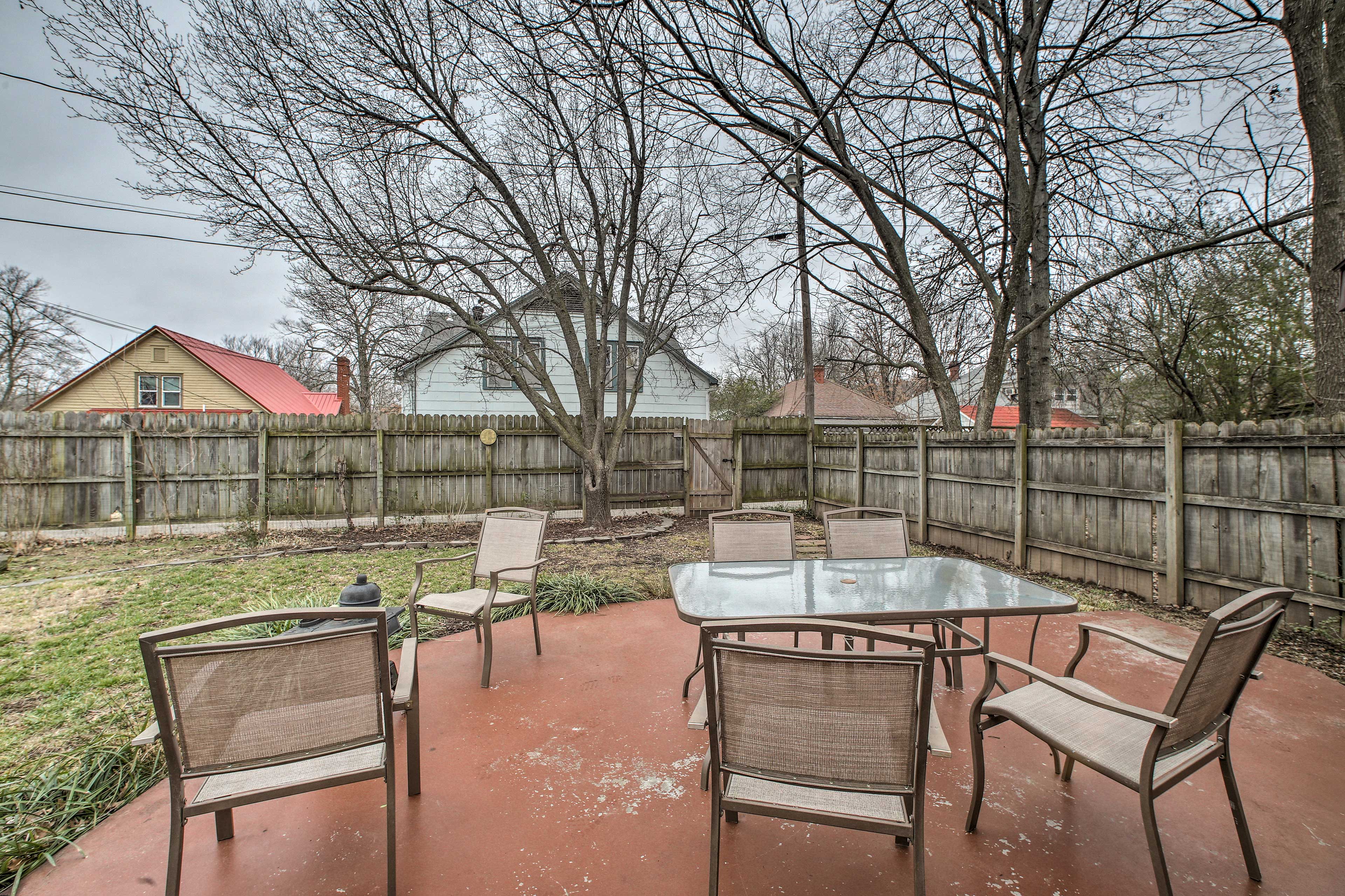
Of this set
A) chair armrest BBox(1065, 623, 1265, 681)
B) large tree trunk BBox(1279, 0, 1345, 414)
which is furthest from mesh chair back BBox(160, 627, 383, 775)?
large tree trunk BBox(1279, 0, 1345, 414)

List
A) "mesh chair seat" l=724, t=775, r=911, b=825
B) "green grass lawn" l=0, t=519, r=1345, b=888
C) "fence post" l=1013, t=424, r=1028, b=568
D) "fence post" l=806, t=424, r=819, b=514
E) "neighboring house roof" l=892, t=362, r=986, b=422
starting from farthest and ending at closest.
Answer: "neighboring house roof" l=892, t=362, r=986, b=422 < "fence post" l=806, t=424, r=819, b=514 < "fence post" l=1013, t=424, r=1028, b=568 < "green grass lawn" l=0, t=519, r=1345, b=888 < "mesh chair seat" l=724, t=775, r=911, b=825

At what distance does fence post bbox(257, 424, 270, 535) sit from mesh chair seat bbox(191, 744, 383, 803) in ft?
24.8

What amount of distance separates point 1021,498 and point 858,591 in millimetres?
4192

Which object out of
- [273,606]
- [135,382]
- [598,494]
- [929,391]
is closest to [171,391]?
[135,382]

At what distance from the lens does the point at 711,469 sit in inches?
396

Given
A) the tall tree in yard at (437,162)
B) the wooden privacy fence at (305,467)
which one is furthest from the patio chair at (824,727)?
the wooden privacy fence at (305,467)

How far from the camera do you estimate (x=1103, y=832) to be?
192 centimetres

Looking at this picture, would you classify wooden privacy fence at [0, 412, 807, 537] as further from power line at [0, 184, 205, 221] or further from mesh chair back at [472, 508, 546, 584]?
mesh chair back at [472, 508, 546, 584]

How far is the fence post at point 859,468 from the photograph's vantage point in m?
8.46

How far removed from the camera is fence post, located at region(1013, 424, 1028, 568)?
18.8ft

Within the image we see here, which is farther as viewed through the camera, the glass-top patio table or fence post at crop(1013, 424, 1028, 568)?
fence post at crop(1013, 424, 1028, 568)

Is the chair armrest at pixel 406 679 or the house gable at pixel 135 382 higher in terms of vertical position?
the house gable at pixel 135 382

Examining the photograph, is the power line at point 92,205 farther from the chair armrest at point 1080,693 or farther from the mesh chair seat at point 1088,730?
the mesh chair seat at point 1088,730

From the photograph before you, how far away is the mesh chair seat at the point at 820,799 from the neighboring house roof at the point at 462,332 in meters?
6.83
